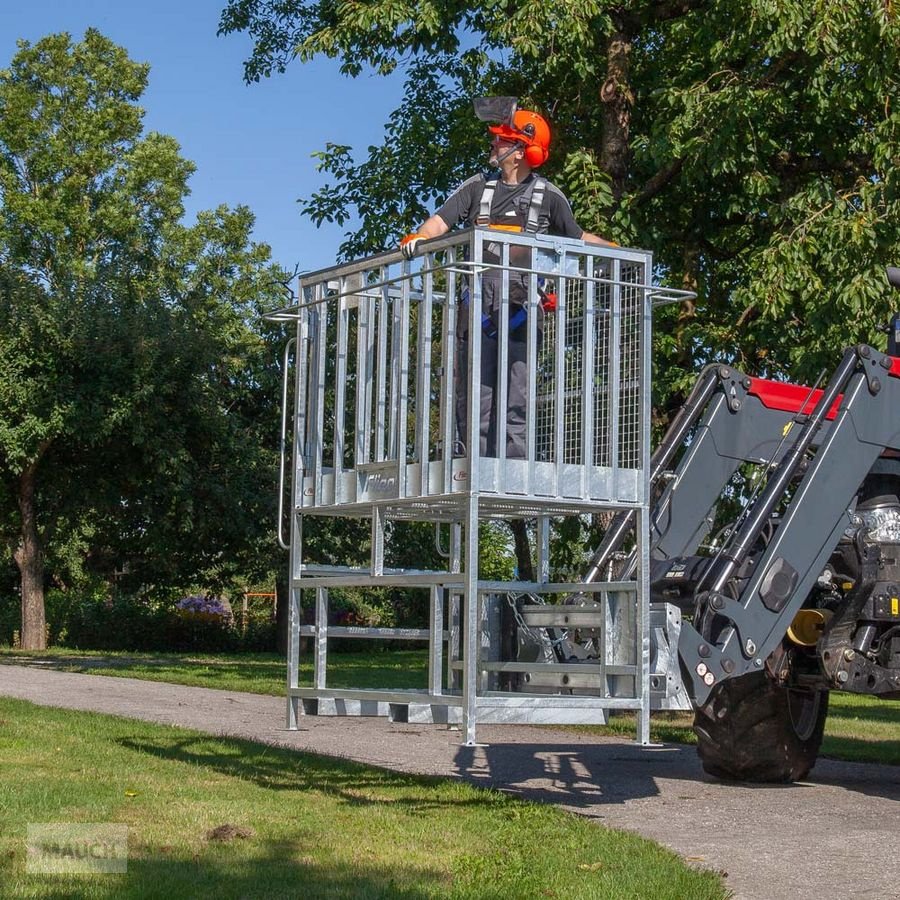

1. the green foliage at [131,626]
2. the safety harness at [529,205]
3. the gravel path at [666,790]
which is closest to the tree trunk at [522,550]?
the gravel path at [666,790]

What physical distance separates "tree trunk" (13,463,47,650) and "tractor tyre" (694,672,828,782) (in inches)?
752

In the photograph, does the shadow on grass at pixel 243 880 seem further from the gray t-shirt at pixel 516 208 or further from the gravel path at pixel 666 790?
the gray t-shirt at pixel 516 208

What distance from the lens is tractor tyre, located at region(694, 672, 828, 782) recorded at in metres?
8.84

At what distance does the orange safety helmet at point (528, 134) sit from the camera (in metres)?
7.24

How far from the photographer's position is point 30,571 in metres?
27.5

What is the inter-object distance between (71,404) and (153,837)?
59.2ft

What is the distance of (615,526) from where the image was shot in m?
7.73

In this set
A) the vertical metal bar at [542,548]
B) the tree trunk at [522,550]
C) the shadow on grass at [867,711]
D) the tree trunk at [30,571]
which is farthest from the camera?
the tree trunk at [30,571]

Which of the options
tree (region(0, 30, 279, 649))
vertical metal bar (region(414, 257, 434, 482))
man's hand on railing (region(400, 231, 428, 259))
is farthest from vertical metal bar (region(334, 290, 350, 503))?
tree (region(0, 30, 279, 649))

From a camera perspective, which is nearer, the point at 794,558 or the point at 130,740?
the point at 794,558

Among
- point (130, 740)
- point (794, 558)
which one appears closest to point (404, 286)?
point (794, 558)

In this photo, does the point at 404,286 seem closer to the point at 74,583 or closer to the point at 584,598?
the point at 584,598

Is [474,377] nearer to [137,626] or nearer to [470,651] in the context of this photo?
[470,651]

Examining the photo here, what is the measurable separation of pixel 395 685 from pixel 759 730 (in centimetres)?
795
